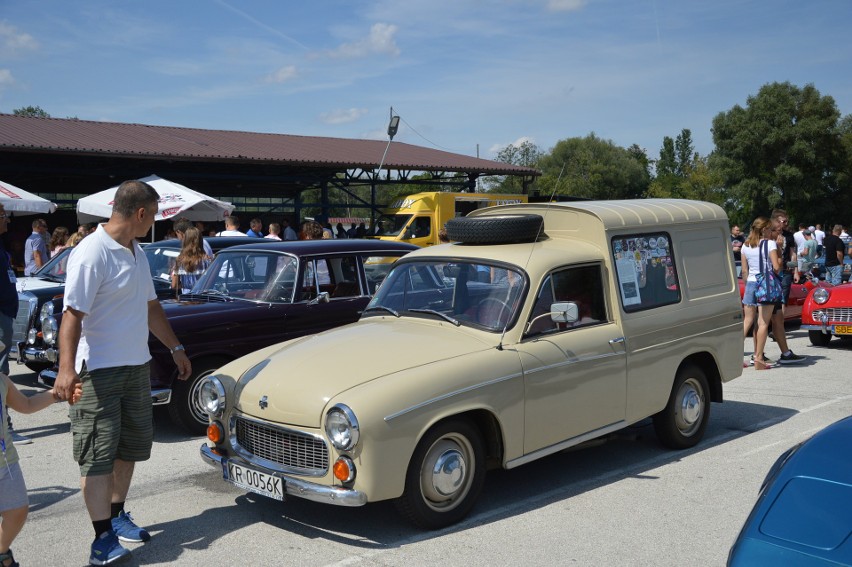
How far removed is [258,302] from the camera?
754 centimetres

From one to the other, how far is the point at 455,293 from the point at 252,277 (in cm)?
295

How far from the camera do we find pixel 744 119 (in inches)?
1641

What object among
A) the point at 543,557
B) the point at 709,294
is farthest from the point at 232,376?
the point at 709,294

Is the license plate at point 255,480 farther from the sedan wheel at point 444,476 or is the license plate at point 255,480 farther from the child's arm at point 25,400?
the child's arm at point 25,400


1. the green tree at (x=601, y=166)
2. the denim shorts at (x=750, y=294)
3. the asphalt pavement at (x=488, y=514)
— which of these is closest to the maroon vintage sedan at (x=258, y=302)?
the asphalt pavement at (x=488, y=514)

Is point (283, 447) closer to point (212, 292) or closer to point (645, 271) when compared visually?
point (645, 271)

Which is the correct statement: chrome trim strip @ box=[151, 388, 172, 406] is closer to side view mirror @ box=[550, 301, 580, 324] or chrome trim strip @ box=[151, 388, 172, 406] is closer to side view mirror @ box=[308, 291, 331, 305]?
side view mirror @ box=[308, 291, 331, 305]

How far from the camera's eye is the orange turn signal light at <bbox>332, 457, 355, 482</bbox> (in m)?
4.28

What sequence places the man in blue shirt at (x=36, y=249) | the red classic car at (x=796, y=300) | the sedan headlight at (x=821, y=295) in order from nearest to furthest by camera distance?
the sedan headlight at (x=821, y=295) < the man in blue shirt at (x=36, y=249) < the red classic car at (x=796, y=300)

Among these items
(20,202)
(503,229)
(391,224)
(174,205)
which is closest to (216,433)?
(503,229)

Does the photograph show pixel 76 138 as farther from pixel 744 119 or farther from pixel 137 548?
pixel 744 119

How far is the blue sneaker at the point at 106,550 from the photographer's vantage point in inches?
167

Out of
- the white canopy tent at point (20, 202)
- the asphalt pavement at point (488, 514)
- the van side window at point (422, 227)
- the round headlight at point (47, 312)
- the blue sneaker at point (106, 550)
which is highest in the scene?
the white canopy tent at point (20, 202)

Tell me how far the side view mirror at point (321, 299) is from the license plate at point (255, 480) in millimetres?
2853
